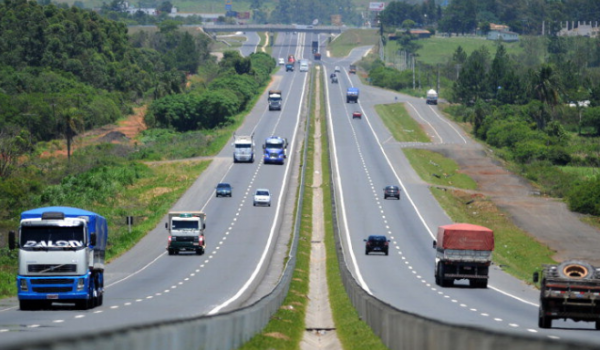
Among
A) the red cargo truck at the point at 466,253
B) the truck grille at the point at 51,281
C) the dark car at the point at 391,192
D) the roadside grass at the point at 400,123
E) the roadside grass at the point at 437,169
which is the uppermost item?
the truck grille at the point at 51,281

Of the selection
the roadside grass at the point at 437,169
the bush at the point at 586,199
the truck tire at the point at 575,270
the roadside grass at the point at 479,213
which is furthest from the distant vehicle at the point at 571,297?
the roadside grass at the point at 437,169

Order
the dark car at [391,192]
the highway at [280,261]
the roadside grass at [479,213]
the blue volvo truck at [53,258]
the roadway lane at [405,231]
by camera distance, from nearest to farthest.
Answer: the blue volvo truck at [53,258] < the highway at [280,261] < the roadway lane at [405,231] < the roadside grass at [479,213] < the dark car at [391,192]

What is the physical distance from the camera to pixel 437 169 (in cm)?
12850

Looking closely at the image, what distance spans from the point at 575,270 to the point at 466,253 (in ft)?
62.5

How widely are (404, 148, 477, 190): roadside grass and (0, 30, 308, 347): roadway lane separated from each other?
50.0ft

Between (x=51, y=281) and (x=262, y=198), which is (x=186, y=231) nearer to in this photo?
(x=262, y=198)

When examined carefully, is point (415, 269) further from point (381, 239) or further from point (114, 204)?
point (114, 204)

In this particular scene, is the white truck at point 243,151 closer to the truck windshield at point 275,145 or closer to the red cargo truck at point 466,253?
the truck windshield at point 275,145

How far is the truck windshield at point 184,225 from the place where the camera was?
66312mm

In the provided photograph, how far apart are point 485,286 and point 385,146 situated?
298 feet

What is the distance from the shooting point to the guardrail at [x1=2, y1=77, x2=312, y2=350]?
11834 mm

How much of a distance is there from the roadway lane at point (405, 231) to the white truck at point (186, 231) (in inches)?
388

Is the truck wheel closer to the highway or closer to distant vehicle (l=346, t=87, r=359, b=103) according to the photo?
the highway

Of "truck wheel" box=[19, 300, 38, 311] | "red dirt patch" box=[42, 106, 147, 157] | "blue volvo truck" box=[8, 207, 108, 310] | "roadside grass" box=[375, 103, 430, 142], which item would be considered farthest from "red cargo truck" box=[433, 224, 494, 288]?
"roadside grass" box=[375, 103, 430, 142]
